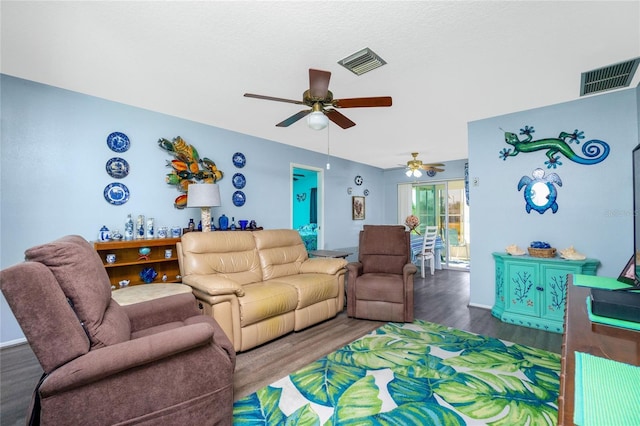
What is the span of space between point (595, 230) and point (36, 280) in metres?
4.54

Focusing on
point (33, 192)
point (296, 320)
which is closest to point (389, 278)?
point (296, 320)

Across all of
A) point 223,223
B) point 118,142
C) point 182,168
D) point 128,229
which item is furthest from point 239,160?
point 128,229

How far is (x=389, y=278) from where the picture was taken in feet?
10.8

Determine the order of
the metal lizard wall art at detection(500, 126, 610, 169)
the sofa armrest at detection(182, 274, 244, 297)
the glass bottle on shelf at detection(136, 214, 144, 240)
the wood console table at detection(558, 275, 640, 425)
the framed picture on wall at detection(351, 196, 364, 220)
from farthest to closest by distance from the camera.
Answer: the framed picture on wall at detection(351, 196, 364, 220)
the glass bottle on shelf at detection(136, 214, 144, 240)
the metal lizard wall art at detection(500, 126, 610, 169)
the sofa armrest at detection(182, 274, 244, 297)
the wood console table at detection(558, 275, 640, 425)

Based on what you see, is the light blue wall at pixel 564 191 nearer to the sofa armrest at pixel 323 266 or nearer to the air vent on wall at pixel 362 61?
the sofa armrest at pixel 323 266

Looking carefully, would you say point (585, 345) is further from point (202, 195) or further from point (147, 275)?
point (147, 275)

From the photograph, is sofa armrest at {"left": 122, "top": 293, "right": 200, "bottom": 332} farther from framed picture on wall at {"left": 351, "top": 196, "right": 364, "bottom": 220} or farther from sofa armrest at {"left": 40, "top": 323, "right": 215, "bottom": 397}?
framed picture on wall at {"left": 351, "top": 196, "right": 364, "bottom": 220}

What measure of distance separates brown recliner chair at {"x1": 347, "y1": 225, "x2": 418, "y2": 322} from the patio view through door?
3287 millimetres

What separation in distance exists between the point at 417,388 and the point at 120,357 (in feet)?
5.95

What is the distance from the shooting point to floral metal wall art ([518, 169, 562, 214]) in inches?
127

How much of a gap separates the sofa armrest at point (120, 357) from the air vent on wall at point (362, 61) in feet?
7.16

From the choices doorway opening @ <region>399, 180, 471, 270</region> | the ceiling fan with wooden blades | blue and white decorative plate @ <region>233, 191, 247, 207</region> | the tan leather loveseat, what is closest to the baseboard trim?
the tan leather loveseat

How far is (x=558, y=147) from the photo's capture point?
125 inches

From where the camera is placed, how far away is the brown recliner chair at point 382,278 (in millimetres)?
3143
